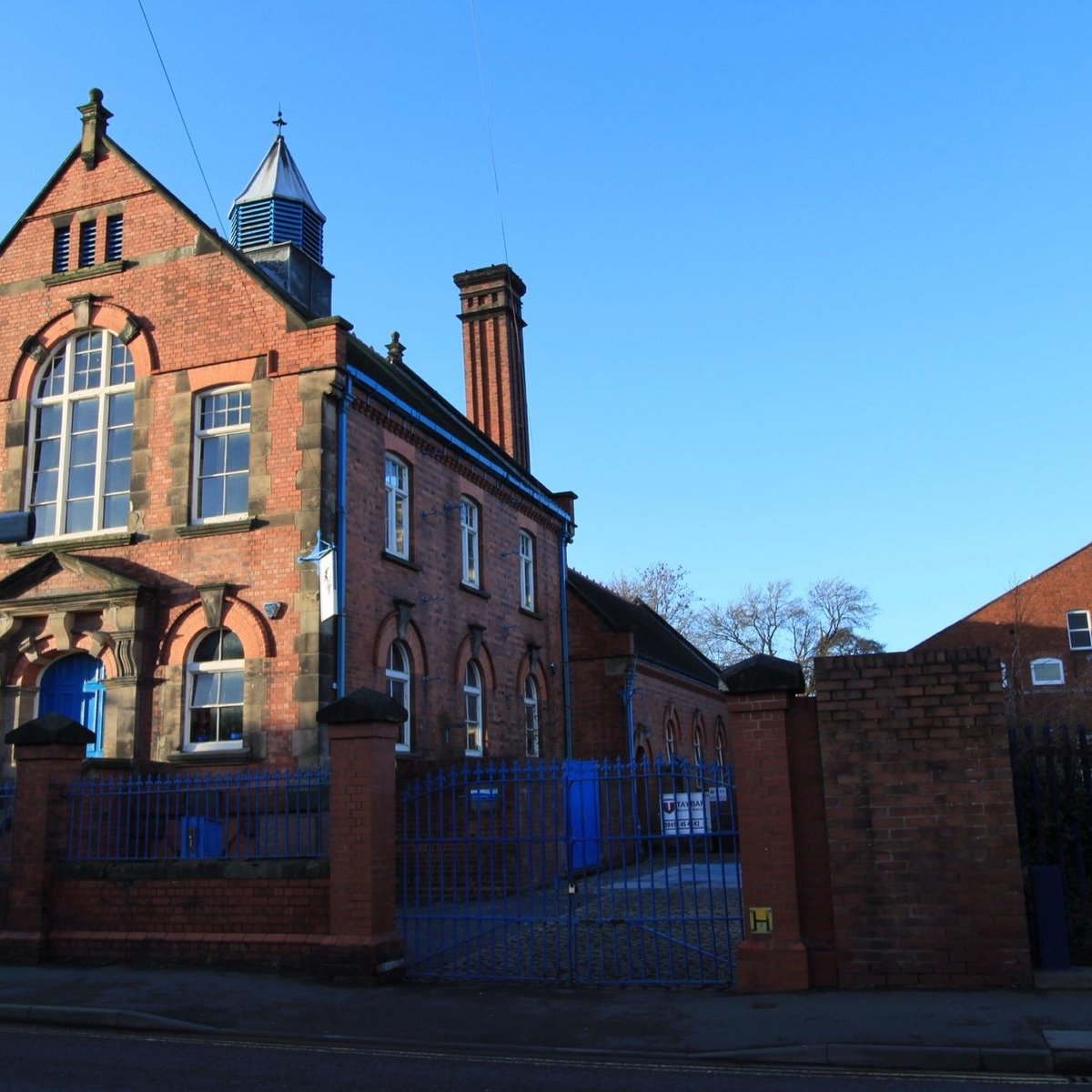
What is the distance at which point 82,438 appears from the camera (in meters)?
18.8

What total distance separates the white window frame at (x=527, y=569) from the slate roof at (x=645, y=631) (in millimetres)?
3458

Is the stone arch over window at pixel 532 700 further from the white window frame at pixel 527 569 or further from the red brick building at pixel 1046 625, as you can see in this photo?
the red brick building at pixel 1046 625

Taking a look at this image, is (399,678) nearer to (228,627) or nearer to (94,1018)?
(228,627)

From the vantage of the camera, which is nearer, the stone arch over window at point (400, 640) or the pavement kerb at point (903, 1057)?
the pavement kerb at point (903, 1057)

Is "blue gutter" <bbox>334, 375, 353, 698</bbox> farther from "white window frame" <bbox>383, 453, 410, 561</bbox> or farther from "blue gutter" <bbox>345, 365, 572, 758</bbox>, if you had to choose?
"white window frame" <bbox>383, 453, 410, 561</bbox>

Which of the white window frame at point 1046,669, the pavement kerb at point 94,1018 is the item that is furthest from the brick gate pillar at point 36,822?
the white window frame at point 1046,669

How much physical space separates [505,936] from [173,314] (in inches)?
444

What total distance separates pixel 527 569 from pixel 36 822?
44.3 feet

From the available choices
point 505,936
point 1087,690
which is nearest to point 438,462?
point 505,936

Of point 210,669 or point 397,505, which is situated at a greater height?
point 397,505

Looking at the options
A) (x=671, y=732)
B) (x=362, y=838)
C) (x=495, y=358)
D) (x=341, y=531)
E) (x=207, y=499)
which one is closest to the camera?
(x=362, y=838)

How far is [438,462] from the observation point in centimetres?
2081

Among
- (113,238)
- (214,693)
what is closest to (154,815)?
(214,693)

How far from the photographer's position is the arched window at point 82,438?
60.2 feet
